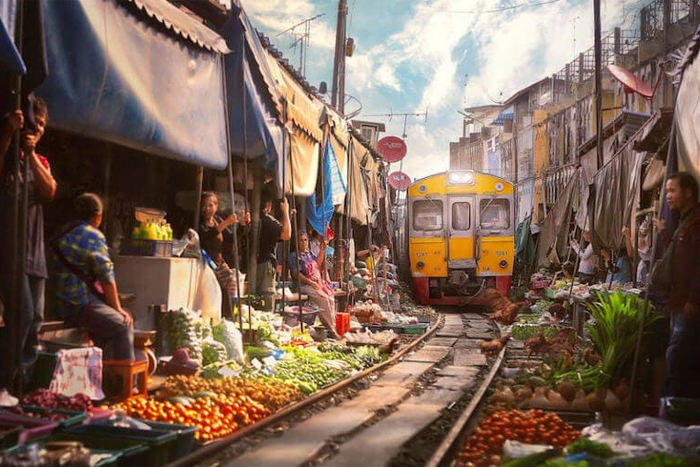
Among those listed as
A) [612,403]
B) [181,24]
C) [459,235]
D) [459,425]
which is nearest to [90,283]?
[181,24]

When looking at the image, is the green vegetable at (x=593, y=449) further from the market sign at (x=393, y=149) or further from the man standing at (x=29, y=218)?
the market sign at (x=393, y=149)

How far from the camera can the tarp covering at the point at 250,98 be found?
7.58 metres

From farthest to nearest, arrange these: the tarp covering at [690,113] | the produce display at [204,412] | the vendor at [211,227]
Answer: the vendor at [211,227] < the tarp covering at [690,113] < the produce display at [204,412]

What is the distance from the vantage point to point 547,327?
12.8 meters

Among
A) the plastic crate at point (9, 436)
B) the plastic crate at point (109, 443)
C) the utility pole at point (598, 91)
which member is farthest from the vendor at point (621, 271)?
the plastic crate at point (9, 436)

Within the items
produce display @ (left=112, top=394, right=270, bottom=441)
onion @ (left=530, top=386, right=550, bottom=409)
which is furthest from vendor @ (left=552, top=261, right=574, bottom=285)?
produce display @ (left=112, top=394, right=270, bottom=441)

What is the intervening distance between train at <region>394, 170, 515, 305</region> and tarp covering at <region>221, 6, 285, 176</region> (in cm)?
991

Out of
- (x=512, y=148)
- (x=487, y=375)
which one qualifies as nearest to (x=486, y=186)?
(x=487, y=375)

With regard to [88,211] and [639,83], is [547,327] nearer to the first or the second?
[639,83]

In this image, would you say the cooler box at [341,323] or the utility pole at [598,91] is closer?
the cooler box at [341,323]

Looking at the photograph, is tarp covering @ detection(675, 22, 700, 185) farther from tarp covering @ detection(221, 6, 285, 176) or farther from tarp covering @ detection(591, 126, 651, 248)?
tarp covering @ detection(221, 6, 285, 176)

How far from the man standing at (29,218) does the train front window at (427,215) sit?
1399 centimetres

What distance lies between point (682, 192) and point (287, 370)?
410 centimetres

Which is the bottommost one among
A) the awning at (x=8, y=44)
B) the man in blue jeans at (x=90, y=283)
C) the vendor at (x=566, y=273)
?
the man in blue jeans at (x=90, y=283)
